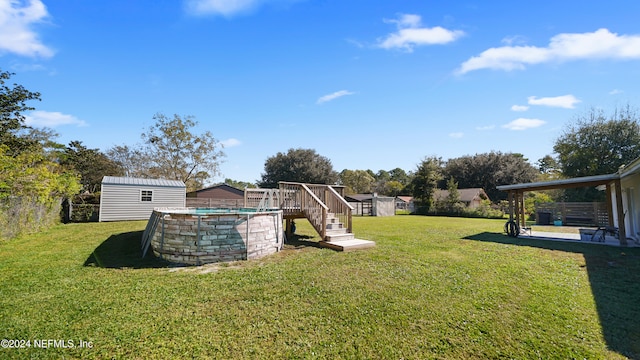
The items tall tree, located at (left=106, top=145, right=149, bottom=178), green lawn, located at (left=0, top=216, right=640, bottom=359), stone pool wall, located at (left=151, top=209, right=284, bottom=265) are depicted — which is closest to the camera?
green lawn, located at (left=0, top=216, right=640, bottom=359)

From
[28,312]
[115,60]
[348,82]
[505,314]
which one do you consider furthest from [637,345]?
[115,60]

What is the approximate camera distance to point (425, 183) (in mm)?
25344

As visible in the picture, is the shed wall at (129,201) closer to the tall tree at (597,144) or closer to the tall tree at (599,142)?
the tall tree at (597,144)

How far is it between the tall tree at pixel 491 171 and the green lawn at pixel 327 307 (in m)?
31.0

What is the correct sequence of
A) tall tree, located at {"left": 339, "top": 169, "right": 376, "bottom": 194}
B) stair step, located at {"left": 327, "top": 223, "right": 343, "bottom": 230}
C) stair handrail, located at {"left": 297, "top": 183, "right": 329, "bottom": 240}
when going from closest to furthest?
stair handrail, located at {"left": 297, "top": 183, "right": 329, "bottom": 240} → stair step, located at {"left": 327, "top": 223, "right": 343, "bottom": 230} → tall tree, located at {"left": 339, "top": 169, "right": 376, "bottom": 194}

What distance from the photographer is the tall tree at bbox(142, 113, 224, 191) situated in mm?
25859

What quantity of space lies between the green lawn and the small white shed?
29.5 ft

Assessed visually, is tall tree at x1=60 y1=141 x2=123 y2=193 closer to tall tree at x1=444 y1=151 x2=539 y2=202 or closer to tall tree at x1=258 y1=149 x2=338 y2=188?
tall tree at x1=258 y1=149 x2=338 y2=188

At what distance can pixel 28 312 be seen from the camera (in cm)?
337

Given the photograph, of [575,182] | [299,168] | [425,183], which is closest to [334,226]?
[575,182]

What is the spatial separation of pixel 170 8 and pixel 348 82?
6764 millimetres


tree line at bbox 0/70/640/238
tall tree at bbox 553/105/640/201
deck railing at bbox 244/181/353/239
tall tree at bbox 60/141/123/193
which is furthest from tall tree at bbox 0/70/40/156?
tall tree at bbox 553/105/640/201

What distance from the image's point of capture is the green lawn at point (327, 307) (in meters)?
2.65

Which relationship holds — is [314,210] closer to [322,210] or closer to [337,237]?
[322,210]
